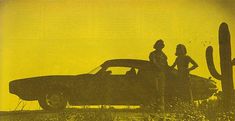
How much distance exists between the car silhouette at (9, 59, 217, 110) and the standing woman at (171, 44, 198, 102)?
28 mm

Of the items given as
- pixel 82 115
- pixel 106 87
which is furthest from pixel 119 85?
pixel 82 115

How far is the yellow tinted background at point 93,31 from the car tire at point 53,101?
12 centimetres

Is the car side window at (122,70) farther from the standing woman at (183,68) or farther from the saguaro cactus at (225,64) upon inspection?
the saguaro cactus at (225,64)

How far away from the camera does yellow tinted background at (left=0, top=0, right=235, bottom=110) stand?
2.34 m

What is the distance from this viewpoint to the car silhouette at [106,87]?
2.31 metres

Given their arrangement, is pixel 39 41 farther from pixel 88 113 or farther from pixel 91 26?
pixel 88 113

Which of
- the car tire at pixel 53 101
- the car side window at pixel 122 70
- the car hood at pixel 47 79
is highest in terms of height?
the car side window at pixel 122 70

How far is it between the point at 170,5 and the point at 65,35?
628 mm

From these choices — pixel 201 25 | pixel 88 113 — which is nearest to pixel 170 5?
pixel 201 25

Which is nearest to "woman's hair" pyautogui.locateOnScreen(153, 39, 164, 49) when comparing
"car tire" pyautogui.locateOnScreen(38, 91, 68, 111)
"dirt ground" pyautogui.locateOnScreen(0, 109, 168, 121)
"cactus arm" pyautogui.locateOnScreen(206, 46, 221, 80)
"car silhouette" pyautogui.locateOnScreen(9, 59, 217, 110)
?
"car silhouette" pyautogui.locateOnScreen(9, 59, 217, 110)

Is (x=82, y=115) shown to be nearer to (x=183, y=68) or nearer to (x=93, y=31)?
Result: (x=93, y=31)

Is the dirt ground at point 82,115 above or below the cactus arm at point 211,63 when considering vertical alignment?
below

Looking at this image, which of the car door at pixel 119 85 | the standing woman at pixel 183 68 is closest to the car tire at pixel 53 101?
the car door at pixel 119 85

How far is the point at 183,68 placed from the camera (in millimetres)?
2355
